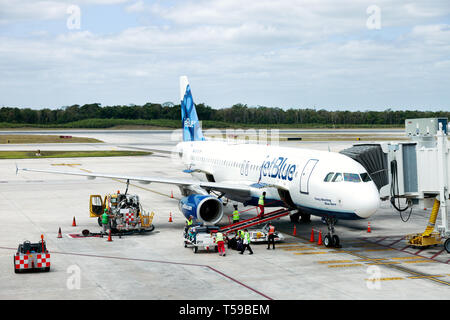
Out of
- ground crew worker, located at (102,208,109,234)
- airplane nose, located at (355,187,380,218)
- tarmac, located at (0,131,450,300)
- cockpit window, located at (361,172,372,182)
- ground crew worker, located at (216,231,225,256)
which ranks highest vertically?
cockpit window, located at (361,172,372,182)

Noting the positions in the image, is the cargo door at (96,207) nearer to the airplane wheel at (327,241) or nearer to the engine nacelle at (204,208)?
the engine nacelle at (204,208)

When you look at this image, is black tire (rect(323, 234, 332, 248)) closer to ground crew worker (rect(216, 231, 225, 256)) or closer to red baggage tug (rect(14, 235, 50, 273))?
ground crew worker (rect(216, 231, 225, 256))

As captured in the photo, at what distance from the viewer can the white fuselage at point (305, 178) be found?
1030 inches

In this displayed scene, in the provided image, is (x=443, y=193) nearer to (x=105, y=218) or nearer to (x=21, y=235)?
(x=105, y=218)

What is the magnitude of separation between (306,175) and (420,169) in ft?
17.3

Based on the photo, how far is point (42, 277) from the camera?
22.8 metres

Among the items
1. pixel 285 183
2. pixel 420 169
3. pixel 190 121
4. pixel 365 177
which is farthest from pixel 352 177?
pixel 190 121

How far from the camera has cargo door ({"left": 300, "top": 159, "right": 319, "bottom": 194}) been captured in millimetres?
28422

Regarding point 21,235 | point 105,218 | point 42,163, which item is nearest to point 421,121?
point 105,218

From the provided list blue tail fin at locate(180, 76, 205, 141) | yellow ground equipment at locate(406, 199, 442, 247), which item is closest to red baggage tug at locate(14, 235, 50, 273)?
yellow ground equipment at locate(406, 199, 442, 247)

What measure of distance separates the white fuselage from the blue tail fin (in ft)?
28.4

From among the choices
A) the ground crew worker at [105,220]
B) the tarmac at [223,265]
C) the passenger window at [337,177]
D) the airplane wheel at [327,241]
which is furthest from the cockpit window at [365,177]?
the ground crew worker at [105,220]
